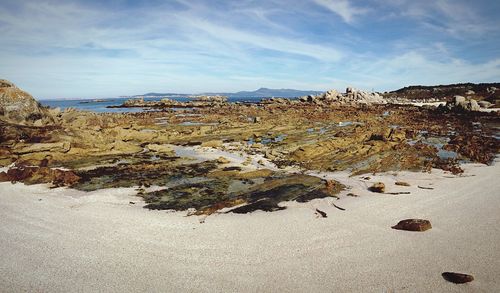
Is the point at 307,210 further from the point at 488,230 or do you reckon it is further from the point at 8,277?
the point at 8,277

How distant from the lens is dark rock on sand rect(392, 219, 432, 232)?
7570 millimetres

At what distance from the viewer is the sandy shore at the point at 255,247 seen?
5734mm

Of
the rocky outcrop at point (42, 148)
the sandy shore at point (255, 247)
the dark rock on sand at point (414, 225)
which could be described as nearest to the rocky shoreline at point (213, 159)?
the rocky outcrop at point (42, 148)

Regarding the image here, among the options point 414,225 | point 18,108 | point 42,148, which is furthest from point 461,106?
point 18,108

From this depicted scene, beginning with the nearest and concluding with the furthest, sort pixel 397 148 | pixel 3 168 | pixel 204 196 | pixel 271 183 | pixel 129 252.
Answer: pixel 129 252, pixel 204 196, pixel 271 183, pixel 3 168, pixel 397 148

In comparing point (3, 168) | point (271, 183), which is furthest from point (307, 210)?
point (3, 168)

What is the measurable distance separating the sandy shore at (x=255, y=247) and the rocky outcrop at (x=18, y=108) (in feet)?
54.0

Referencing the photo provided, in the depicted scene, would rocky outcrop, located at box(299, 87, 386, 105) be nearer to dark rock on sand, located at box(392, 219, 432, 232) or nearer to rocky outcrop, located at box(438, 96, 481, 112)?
rocky outcrop, located at box(438, 96, 481, 112)

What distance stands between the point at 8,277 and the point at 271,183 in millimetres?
8667

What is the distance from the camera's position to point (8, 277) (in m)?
5.98

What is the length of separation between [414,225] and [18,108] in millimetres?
27337

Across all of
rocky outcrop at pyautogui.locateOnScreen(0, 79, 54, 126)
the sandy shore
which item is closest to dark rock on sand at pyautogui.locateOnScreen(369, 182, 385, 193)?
the sandy shore

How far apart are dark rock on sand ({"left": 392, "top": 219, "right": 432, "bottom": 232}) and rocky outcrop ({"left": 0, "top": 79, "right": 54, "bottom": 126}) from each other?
85.3 feet

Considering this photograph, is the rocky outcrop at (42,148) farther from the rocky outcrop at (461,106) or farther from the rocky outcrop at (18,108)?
the rocky outcrop at (461,106)
